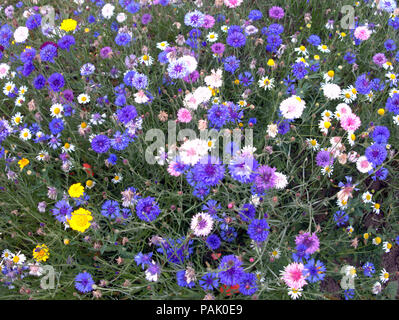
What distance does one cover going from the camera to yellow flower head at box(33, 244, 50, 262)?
5.87 feet

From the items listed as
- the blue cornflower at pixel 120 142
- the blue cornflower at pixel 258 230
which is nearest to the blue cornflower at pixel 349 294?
the blue cornflower at pixel 258 230

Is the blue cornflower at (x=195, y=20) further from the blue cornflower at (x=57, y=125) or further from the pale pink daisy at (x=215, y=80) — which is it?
the blue cornflower at (x=57, y=125)

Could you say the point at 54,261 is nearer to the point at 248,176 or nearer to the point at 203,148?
the point at 203,148

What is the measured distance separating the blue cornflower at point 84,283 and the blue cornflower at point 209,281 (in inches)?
22.6

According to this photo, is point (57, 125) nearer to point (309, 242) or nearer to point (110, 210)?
point (110, 210)

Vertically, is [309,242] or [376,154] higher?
[376,154]

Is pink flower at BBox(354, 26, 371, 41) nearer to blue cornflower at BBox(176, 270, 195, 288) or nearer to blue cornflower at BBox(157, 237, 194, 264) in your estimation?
blue cornflower at BBox(157, 237, 194, 264)

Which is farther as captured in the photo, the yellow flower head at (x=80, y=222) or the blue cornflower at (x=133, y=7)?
the blue cornflower at (x=133, y=7)

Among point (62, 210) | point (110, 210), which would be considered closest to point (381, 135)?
point (110, 210)

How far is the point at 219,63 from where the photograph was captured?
8.27 ft

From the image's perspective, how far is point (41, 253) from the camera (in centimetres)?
180

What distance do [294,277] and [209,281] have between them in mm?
436

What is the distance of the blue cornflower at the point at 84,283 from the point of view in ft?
5.36

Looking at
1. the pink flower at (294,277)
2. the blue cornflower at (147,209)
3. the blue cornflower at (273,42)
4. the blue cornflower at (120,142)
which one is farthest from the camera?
the blue cornflower at (273,42)
